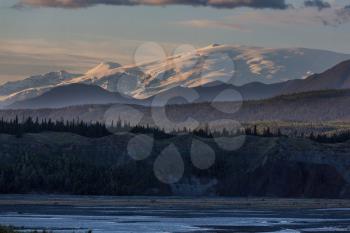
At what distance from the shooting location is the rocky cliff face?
443 feet

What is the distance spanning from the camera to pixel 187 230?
77.6 m

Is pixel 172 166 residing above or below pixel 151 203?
below

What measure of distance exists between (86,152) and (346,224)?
225 feet

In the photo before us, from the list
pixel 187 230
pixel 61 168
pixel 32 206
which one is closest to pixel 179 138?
pixel 61 168

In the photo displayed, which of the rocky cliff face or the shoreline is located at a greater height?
the shoreline

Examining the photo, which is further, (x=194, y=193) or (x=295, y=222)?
(x=194, y=193)

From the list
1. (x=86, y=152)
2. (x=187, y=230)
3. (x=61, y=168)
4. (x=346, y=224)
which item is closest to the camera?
(x=187, y=230)

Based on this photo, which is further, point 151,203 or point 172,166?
point 172,166

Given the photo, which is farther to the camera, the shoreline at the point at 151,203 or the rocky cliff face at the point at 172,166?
the rocky cliff face at the point at 172,166

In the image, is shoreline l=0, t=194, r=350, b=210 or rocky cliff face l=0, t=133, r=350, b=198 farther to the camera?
rocky cliff face l=0, t=133, r=350, b=198

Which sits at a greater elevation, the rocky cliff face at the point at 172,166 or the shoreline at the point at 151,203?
the shoreline at the point at 151,203

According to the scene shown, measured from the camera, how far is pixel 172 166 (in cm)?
14712

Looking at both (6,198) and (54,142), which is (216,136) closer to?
(54,142)

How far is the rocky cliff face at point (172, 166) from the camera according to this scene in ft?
443
